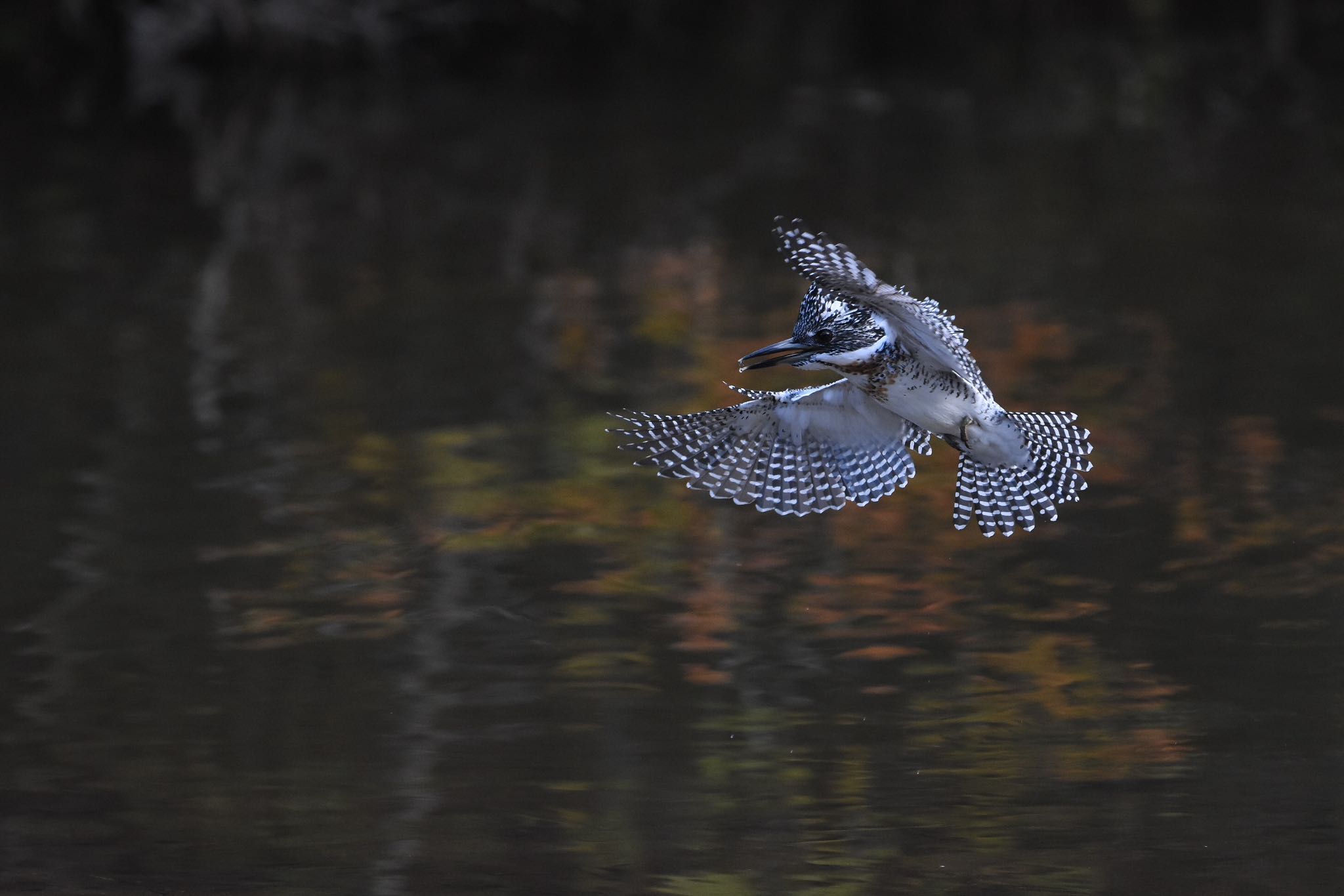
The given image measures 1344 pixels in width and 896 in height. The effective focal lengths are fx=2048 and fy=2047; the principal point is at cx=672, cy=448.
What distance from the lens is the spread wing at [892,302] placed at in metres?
4.32

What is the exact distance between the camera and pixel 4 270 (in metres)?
10.4

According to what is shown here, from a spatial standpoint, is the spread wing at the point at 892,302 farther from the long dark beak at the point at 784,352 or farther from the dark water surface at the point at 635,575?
the dark water surface at the point at 635,575

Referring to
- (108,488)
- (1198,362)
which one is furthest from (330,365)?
(1198,362)

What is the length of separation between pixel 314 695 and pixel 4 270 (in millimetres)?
6189

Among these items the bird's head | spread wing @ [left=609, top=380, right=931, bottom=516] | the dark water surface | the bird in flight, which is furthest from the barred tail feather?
the bird's head

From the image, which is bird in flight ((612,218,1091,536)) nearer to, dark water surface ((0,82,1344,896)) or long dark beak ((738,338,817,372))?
long dark beak ((738,338,817,372))

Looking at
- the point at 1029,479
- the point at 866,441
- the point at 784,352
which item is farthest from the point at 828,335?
the point at 1029,479

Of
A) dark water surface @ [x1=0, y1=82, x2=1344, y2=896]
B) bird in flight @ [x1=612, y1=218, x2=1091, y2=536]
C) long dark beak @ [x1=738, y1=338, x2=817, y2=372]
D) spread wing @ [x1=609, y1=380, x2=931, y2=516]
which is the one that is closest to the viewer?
dark water surface @ [x1=0, y1=82, x2=1344, y2=896]

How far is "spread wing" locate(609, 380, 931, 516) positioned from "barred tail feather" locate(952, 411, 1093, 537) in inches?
6.2

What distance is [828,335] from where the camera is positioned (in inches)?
175

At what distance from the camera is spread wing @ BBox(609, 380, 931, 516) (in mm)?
4969

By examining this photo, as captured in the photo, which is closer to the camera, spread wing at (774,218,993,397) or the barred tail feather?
spread wing at (774,218,993,397)

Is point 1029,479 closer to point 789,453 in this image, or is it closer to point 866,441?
point 866,441

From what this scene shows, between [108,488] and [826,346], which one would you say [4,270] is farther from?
[826,346]
